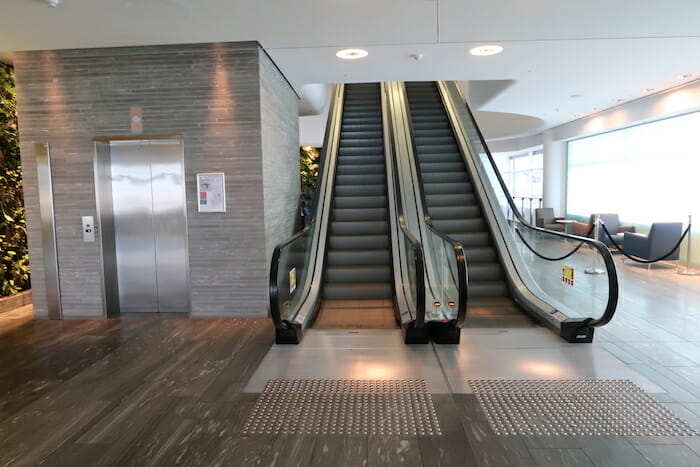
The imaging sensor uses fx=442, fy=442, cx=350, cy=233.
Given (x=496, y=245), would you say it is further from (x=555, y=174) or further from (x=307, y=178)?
(x=555, y=174)

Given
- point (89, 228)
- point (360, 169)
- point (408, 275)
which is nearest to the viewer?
point (408, 275)

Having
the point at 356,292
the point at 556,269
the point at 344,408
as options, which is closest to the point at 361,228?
the point at 356,292

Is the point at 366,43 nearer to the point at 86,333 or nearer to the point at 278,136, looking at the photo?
the point at 278,136

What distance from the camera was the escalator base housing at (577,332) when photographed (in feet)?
15.1

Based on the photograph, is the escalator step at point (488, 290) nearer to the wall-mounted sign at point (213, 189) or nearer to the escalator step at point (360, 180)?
the escalator step at point (360, 180)

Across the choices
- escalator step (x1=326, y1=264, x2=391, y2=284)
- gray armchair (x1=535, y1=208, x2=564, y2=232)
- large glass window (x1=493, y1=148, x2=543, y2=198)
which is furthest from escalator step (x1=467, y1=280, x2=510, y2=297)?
large glass window (x1=493, y1=148, x2=543, y2=198)

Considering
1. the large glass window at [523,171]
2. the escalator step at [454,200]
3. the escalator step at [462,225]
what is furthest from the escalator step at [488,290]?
the large glass window at [523,171]

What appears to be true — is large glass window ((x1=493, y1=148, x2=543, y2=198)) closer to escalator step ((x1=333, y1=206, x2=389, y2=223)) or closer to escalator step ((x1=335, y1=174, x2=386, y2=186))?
escalator step ((x1=335, y1=174, x2=386, y2=186))

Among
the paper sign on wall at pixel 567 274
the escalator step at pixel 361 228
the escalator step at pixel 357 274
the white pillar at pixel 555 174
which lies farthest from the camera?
the white pillar at pixel 555 174

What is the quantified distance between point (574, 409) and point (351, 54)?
466cm

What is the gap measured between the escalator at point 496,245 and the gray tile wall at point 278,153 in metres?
2.11

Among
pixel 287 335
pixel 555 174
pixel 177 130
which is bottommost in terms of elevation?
pixel 287 335

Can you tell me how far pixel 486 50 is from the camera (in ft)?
18.6

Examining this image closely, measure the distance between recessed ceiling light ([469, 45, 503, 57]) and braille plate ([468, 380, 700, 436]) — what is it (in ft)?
13.1
